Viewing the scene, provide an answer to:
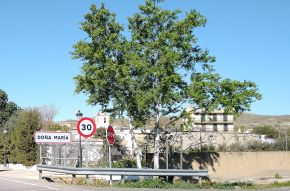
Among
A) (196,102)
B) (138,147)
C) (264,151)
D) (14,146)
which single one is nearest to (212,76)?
(196,102)

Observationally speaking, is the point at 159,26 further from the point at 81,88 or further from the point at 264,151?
the point at 264,151

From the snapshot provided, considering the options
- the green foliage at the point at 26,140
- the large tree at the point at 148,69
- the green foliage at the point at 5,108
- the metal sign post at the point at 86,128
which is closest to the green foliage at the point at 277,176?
the large tree at the point at 148,69

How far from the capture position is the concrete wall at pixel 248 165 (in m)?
31.4

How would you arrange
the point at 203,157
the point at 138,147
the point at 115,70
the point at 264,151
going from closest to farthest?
the point at 115,70 → the point at 138,147 → the point at 203,157 → the point at 264,151

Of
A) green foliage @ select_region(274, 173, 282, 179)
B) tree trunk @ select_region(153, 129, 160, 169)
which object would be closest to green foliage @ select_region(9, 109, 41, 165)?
tree trunk @ select_region(153, 129, 160, 169)

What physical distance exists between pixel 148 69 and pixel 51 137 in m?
5.96

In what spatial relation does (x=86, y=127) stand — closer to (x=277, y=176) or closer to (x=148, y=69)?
(x=148, y=69)

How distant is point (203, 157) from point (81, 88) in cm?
915

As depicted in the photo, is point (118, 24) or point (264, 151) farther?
point (264, 151)

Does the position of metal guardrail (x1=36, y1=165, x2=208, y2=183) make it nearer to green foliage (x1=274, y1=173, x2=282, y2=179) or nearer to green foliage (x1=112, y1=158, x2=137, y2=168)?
green foliage (x1=112, y1=158, x2=137, y2=168)

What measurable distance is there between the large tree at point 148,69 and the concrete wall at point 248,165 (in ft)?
19.5

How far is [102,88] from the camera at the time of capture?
2608cm

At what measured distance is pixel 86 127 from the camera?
70.3 ft

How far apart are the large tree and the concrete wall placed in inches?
234
